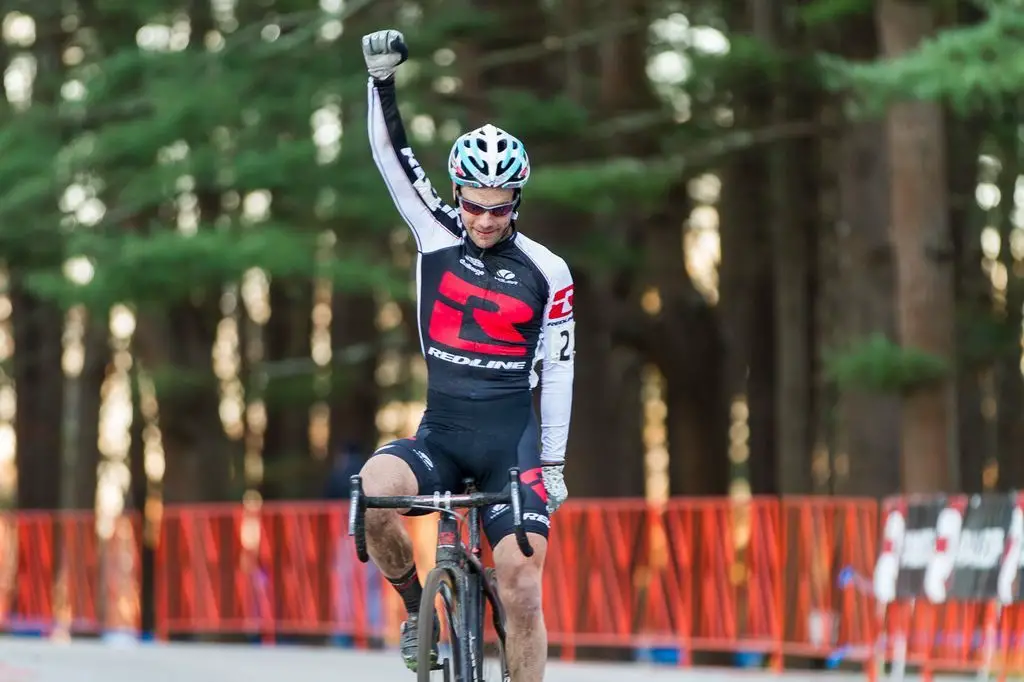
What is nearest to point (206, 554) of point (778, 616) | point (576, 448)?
point (576, 448)

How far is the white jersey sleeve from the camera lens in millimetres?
7938

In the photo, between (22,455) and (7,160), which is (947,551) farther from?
(22,455)

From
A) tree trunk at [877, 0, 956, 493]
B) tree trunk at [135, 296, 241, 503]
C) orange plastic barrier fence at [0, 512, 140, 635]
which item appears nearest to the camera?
tree trunk at [877, 0, 956, 493]

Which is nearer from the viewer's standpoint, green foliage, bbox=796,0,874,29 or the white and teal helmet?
the white and teal helmet

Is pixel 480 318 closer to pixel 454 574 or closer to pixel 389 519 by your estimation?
pixel 389 519

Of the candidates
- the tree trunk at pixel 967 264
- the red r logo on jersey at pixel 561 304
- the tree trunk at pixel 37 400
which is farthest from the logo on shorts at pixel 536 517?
the tree trunk at pixel 37 400

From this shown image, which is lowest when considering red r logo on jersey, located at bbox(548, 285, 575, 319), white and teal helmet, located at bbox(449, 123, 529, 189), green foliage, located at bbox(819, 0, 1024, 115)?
red r logo on jersey, located at bbox(548, 285, 575, 319)

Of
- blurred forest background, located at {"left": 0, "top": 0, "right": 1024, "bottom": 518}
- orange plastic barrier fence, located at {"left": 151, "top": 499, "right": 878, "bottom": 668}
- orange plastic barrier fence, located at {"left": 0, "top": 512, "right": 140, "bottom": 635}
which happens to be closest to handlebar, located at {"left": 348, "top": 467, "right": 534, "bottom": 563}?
blurred forest background, located at {"left": 0, "top": 0, "right": 1024, "bottom": 518}

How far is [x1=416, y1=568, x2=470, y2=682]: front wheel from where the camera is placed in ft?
23.8

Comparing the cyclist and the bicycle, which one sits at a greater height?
the cyclist

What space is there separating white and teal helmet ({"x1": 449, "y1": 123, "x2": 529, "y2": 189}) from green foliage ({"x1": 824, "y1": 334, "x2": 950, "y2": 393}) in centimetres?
1118

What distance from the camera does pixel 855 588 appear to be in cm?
1631

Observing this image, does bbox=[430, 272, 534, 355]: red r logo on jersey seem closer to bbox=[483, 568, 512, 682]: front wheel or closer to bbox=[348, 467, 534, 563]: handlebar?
bbox=[348, 467, 534, 563]: handlebar

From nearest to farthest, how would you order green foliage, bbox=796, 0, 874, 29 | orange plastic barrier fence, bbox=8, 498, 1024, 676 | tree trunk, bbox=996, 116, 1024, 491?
orange plastic barrier fence, bbox=8, 498, 1024, 676 < green foliage, bbox=796, 0, 874, 29 < tree trunk, bbox=996, 116, 1024, 491
